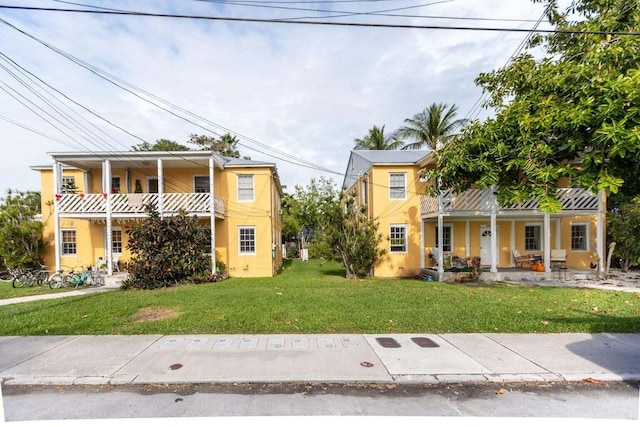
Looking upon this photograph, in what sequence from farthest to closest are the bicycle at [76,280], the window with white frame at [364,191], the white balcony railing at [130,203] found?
the window with white frame at [364,191]
the white balcony railing at [130,203]
the bicycle at [76,280]

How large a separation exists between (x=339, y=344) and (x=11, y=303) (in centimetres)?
1030

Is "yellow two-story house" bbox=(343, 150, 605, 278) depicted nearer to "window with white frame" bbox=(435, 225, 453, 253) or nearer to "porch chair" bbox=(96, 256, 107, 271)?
"window with white frame" bbox=(435, 225, 453, 253)

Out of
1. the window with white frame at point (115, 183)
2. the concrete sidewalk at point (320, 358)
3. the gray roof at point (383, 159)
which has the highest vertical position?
the gray roof at point (383, 159)

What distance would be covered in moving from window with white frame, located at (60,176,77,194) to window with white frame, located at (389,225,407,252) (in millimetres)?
16038

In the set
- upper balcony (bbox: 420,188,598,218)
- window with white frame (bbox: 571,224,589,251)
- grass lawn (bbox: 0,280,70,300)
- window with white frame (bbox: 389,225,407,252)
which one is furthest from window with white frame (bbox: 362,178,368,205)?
grass lawn (bbox: 0,280,70,300)

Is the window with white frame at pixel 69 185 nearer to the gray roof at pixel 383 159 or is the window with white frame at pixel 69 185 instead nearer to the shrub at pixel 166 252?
the shrub at pixel 166 252

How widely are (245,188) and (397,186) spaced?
25.5 feet

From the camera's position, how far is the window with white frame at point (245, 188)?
16.0m

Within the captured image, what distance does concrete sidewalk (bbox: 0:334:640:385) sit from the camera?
4.08 m

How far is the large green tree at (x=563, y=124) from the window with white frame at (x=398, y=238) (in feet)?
18.2

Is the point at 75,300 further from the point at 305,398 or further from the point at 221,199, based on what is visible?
the point at 305,398

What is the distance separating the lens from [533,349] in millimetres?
5000

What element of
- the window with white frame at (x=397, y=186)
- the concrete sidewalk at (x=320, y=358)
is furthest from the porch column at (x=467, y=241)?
the concrete sidewalk at (x=320, y=358)

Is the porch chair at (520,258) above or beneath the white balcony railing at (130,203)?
beneath
